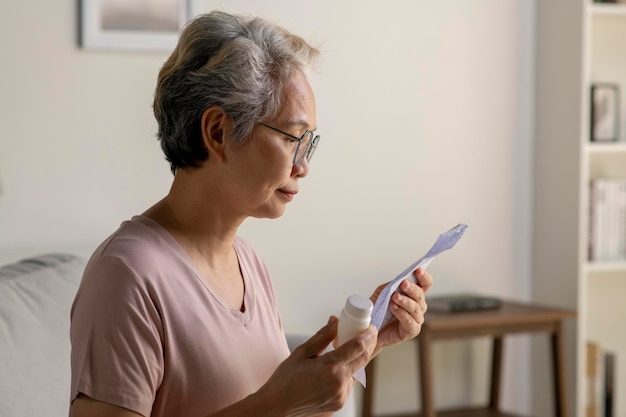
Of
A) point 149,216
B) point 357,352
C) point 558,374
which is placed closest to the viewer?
point 357,352

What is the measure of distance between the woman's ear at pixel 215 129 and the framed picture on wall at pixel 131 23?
1302 mm

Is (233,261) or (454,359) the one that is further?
(454,359)

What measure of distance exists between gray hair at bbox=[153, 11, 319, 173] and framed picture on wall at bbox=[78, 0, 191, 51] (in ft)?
4.07

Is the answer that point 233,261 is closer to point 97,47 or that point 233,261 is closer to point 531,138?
point 97,47

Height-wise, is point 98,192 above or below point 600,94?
below

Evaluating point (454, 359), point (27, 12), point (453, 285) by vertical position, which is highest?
point (27, 12)

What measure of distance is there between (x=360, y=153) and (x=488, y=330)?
0.66 metres

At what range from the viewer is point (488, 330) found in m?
2.82

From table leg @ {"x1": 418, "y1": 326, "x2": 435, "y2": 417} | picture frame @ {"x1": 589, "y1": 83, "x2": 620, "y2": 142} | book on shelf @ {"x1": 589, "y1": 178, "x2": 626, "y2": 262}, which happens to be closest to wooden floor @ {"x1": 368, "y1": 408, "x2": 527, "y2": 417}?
table leg @ {"x1": 418, "y1": 326, "x2": 435, "y2": 417}

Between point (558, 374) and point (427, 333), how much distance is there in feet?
1.72

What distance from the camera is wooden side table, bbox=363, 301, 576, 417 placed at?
273 cm

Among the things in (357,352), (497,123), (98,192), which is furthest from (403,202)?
(357,352)

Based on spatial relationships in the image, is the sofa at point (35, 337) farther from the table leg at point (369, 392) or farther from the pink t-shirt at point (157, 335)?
the table leg at point (369, 392)

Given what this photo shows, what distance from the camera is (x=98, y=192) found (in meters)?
2.63
